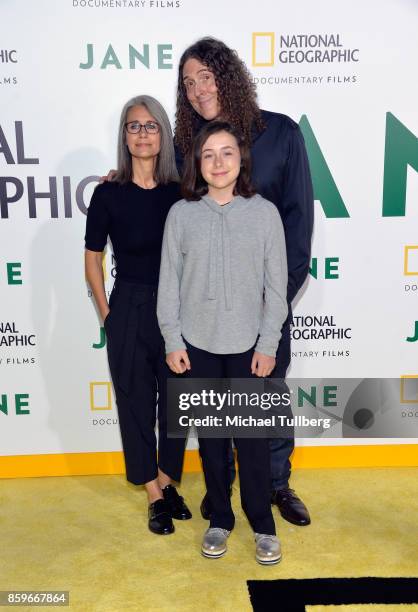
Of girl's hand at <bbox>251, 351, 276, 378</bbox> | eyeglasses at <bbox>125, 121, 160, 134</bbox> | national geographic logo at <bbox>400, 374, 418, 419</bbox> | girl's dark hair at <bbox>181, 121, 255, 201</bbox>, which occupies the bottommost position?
national geographic logo at <bbox>400, 374, 418, 419</bbox>

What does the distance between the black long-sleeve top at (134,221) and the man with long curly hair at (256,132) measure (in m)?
0.24

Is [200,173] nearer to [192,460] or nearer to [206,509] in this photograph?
[206,509]

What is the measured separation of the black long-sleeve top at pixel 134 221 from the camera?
2330 millimetres

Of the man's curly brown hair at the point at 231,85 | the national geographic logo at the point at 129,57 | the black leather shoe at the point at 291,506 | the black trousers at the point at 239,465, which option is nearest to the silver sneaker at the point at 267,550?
the black trousers at the point at 239,465

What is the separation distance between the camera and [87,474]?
10.1 feet

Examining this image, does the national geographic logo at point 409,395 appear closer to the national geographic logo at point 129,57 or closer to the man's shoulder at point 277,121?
the man's shoulder at point 277,121

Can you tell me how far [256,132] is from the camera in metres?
2.35

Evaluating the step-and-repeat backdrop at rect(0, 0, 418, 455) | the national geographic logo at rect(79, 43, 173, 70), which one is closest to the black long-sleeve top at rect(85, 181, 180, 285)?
the step-and-repeat backdrop at rect(0, 0, 418, 455)

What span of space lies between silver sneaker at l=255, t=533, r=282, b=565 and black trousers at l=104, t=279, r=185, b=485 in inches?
18.0

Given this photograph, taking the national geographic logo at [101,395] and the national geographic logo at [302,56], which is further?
the national geographic logo at [101,395]

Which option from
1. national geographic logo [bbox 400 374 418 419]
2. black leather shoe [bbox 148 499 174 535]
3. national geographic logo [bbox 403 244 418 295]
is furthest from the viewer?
national geographic logo [bbox 400 374 418 419]

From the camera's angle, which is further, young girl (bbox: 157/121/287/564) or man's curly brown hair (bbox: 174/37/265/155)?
man's curly brown hair (bbox: 174/37/265/155)

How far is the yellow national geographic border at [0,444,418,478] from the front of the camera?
3.05 metres

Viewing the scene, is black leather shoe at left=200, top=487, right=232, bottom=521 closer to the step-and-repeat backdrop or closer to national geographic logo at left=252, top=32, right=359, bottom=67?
the step-and-repeat backdrop
